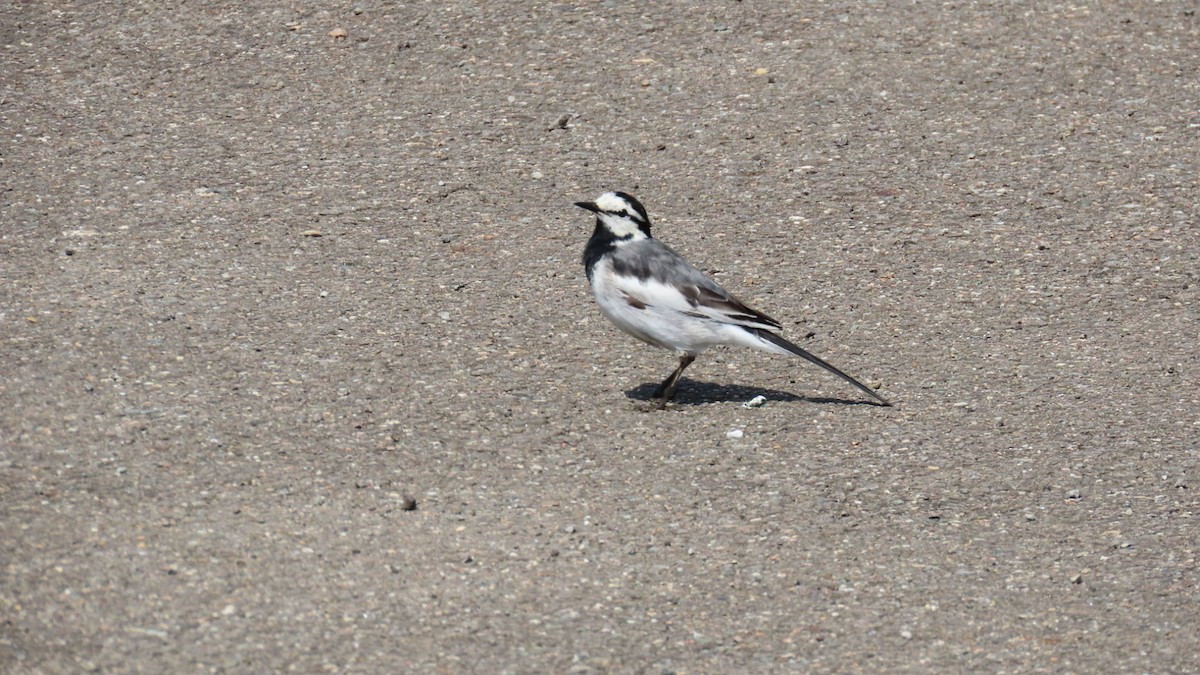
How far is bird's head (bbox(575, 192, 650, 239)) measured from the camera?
7.75m

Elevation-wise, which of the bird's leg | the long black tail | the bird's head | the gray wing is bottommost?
the bird's leg

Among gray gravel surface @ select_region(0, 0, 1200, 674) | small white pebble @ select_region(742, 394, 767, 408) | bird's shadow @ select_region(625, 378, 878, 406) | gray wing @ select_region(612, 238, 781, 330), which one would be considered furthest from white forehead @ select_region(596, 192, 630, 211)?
small white pebble @ select_region(742, 394, 767, 408)

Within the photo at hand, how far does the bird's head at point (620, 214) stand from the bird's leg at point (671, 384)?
0.77 meters

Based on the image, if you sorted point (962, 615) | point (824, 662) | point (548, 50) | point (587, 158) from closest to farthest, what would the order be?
point (824, 662) < point (962, 615) < point (587, 158) < point (548, 50)

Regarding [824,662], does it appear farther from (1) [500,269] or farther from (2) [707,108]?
(2) [707,108]

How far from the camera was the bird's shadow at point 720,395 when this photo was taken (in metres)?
7.62

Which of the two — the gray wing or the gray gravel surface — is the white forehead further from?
the gray gravel surface

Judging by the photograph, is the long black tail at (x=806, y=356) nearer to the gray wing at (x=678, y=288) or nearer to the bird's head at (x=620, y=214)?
the gray wing at (x=678, y=288)

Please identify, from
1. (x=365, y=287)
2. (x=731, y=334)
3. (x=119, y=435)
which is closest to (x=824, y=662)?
(x=731, y=334)

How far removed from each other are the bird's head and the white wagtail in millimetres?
184

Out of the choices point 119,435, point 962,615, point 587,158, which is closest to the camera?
point 962,615

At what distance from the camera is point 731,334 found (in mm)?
7410

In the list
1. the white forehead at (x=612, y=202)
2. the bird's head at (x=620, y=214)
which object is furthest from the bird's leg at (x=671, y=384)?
the white forehead at (x=612, y=202)

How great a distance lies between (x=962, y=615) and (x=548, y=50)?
685 centimetres
